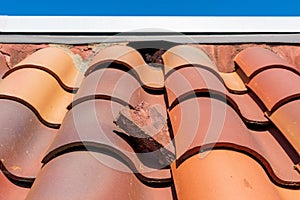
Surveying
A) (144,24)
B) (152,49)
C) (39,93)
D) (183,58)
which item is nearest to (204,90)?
(183,58)

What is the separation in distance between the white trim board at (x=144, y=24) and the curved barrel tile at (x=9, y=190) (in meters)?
1.18

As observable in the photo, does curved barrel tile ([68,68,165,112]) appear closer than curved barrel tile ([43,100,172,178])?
No

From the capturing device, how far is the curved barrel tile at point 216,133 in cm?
101

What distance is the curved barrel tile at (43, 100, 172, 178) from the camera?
0.97 metres

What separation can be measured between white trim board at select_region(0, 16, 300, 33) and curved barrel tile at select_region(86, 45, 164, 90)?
1.14 ft

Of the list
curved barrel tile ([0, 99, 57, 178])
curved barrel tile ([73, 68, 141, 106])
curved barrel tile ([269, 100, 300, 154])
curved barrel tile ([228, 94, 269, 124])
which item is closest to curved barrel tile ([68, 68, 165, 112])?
curved barrel tile ([73, 68, 141, 106])

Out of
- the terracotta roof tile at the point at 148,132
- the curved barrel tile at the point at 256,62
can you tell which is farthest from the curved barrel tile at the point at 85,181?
the curved barrel tile at the point at 256,62

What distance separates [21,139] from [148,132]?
353 millimetres

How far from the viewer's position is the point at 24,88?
4.45 ft

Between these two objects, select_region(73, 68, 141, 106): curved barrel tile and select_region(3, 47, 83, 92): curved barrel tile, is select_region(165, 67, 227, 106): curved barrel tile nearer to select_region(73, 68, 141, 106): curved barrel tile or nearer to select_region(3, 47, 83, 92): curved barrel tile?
select_region(73, 68, 141, 106): curved barrel tile

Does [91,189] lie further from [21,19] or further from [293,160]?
[21,19]

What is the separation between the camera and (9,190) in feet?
3.30

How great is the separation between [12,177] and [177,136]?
0.42m

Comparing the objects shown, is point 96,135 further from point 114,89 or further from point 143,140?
point 114,89
